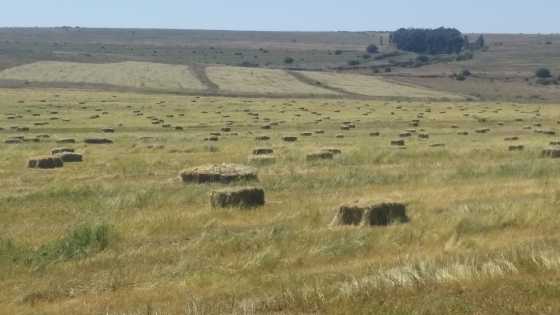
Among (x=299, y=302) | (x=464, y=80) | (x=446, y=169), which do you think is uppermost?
(x=299, y=302)

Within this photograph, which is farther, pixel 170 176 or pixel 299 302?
pixel 170 176

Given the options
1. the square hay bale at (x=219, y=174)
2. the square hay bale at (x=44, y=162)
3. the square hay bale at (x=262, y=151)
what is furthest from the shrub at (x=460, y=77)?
the square hay bale at (x=219, y=174)

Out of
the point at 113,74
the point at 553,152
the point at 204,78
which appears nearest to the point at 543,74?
the point at 204,78

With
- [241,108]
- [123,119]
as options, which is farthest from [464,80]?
[123,119]

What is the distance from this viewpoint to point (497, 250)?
1227cm

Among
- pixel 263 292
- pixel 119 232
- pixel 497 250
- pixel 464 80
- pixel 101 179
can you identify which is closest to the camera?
pixel 263 292

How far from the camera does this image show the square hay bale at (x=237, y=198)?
55.1 feet

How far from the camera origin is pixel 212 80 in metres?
118

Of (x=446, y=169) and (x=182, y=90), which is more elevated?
(x=446, y=169)

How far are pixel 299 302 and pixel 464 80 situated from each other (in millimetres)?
126857

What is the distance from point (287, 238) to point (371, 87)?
99405mm

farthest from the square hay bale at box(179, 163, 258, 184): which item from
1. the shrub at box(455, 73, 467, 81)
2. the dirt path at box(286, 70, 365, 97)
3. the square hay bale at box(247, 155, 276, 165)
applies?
the shrub at box(455, 73, 467, 81)

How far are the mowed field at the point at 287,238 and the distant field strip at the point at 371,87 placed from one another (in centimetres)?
7226

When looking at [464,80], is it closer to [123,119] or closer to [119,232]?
[123,119]
